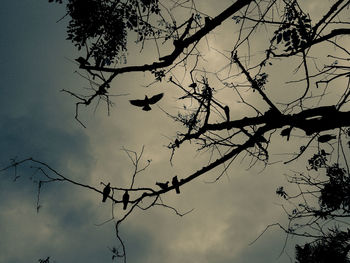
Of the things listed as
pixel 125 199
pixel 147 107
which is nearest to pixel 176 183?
pixel 125 199

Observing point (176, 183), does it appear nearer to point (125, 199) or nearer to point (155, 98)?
point (125, 199)

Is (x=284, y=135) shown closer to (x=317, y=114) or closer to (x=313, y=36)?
(x=317, y=114)

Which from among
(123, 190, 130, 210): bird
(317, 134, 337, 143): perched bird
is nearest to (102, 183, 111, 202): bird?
(123, 190, 130, 210): bird

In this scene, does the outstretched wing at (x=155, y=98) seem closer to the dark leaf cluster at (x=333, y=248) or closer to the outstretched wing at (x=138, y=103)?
the outstretched wing at (x=138, y=103)

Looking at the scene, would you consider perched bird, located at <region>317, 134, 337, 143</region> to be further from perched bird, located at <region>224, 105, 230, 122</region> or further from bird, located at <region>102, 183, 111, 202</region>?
bird, located at <region>102, 183, 111, 202</region>

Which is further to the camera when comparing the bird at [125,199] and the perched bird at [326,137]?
the perched bird at [326,137]

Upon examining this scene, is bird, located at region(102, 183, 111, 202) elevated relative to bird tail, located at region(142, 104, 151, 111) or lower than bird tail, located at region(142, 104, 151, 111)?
lower

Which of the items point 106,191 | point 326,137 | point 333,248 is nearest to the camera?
point 106,191

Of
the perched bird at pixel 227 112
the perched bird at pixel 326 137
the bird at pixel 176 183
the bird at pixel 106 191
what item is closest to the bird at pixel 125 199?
the bird at pixel 106 191

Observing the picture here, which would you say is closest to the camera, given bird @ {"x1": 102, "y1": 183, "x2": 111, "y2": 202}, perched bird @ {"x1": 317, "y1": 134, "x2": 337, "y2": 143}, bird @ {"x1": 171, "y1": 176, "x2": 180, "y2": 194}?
bird @ {"x1": 102, "y1": 183, "x2": 111, "y2": 202}

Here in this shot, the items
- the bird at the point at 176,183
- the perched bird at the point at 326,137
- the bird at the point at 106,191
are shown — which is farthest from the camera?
the perched bird at the point at 326,137

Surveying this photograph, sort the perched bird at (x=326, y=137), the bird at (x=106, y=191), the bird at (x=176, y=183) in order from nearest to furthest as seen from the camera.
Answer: the bird at (x=106, y=191)
the bird at (x=176, y=183)
the perched bird at (x=326, y=137)

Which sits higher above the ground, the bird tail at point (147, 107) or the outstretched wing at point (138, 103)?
the outstretched wing at point (138, 103)

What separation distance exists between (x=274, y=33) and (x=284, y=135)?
204cm
